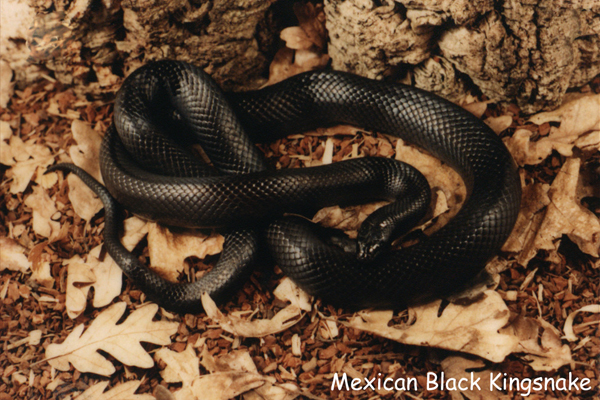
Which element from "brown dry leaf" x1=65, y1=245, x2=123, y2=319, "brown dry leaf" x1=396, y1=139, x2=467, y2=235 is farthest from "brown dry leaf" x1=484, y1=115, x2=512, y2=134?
"brown dry leaf" x1=65, y1=245, x2=123, y2=319

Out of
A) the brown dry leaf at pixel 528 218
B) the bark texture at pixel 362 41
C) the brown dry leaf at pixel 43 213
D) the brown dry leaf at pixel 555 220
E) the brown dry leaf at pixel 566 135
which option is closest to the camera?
the brown dry leaf at pixel 555 220

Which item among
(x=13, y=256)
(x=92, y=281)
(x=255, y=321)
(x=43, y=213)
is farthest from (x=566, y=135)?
(x=13, y=256)

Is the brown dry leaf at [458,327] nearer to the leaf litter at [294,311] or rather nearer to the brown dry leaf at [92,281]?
the leaf litter at [294,311]

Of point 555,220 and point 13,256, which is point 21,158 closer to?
point 13,256

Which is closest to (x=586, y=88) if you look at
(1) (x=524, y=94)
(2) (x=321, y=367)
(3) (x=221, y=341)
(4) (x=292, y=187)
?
(1) (x=524, y=94)

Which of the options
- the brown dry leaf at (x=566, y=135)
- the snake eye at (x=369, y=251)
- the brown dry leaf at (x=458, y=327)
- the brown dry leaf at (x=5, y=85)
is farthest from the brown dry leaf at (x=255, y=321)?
the brown dry leaf at (x=5, y=85)

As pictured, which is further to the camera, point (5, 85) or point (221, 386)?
point (5, 85)
